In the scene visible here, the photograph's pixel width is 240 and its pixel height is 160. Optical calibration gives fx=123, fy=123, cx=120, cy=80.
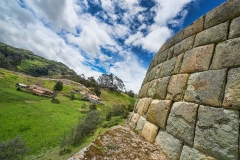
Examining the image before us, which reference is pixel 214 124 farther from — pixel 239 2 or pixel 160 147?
pixel 239 2

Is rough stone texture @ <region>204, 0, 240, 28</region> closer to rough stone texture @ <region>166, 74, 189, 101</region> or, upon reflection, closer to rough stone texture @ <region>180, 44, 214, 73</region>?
rough stone texture @ <region>180, 44, 214, 73</region>

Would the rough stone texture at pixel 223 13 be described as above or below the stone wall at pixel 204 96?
above

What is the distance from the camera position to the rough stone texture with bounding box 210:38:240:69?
2746 millimetres

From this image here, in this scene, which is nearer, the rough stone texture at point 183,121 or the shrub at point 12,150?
the rough stone texture at point 183,121

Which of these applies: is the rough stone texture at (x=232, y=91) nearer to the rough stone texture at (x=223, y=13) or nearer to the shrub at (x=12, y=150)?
the rough stone texture at (x=223, y=13)

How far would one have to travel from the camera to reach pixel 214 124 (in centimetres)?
268

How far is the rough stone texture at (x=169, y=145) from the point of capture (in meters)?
3.29

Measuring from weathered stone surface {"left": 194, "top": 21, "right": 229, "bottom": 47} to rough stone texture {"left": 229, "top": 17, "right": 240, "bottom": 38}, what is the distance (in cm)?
12

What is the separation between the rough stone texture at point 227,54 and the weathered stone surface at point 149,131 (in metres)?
2.63

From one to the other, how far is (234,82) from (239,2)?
2.10 meters

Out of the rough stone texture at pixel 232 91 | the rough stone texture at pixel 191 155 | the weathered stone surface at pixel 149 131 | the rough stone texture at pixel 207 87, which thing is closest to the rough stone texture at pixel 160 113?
the weathered stone surface at pixel 149 131

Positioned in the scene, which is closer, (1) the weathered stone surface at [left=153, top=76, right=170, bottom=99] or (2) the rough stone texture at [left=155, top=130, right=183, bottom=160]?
(2) the rough stone texture at [left=155, top=130, right=183, bottom=160]

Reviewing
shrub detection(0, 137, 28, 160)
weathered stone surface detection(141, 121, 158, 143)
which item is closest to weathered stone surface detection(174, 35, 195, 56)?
weathered stone surface detection(141, 121, 158, 143)

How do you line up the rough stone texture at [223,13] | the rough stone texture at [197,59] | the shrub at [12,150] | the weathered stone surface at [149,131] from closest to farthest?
the rough stone texture at [223,13] < the rough stone texture at [197,59] < the weathered stone surface at [149,131] < the shrub at [12,150]
